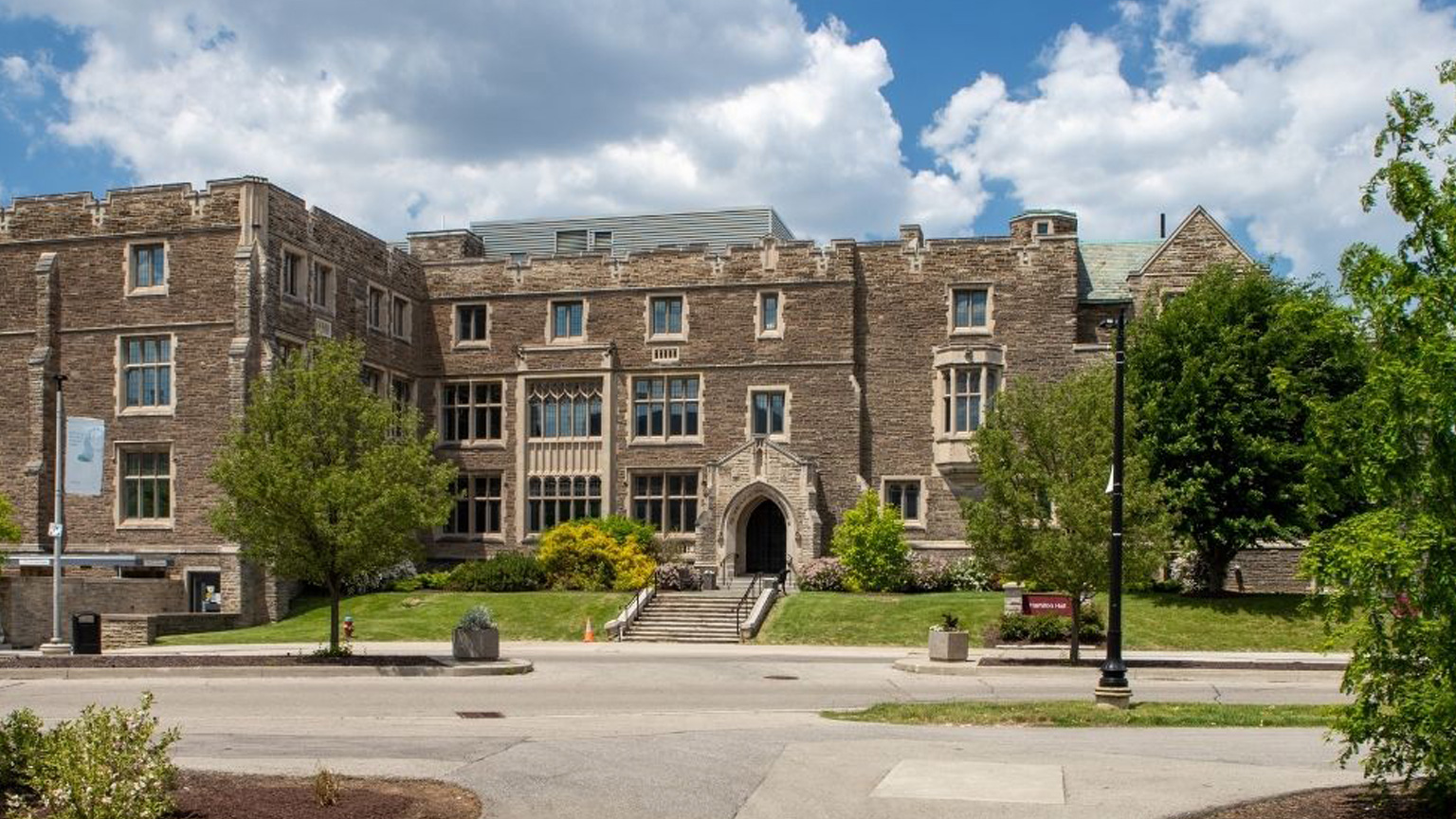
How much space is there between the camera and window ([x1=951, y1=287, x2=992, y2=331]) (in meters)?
45.6

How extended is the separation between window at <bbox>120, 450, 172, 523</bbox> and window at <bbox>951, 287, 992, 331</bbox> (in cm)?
2391

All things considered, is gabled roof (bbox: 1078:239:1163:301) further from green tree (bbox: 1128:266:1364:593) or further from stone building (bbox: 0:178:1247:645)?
green tree (bbox: 1128:266:1364:593)

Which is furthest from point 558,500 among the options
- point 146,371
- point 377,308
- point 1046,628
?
point 1046,628

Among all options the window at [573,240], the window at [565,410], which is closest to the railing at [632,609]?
the window at [565,410]

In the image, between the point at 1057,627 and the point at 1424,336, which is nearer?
the point at 1424,336

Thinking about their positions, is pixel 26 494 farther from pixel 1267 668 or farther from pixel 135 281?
pixel 1267 668

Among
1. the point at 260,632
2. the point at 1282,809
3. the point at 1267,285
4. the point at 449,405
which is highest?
the point at 1267,285

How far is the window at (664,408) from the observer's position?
4753 cm

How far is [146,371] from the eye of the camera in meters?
41.6

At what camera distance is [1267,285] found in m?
39.0

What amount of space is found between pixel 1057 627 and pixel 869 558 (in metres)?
8.44

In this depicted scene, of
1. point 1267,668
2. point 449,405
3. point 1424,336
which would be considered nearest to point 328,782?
point 1424,336

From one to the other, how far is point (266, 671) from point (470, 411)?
24.3 meters

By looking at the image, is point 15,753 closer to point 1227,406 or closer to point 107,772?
point 107,772
